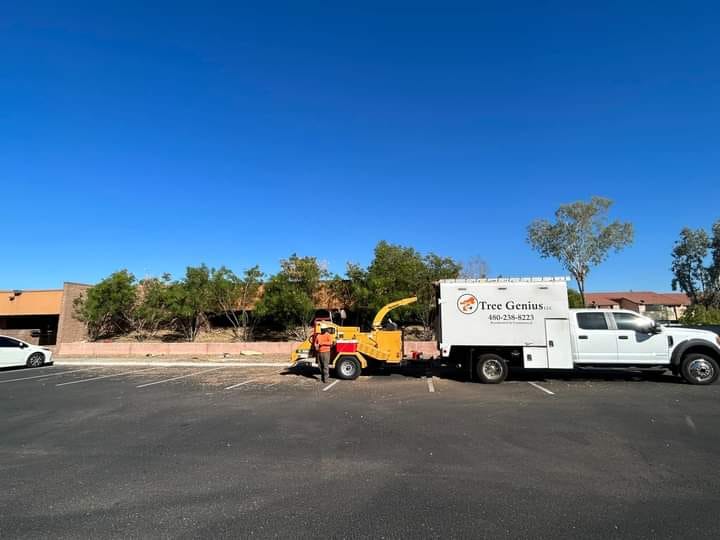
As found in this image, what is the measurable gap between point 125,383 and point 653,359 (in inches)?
634

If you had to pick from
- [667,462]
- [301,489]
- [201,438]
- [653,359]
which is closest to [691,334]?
[653,359]

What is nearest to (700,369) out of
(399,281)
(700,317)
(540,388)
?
(540,388)

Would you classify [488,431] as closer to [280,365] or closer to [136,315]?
[280,365]

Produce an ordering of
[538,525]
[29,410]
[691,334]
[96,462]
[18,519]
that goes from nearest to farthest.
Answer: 1. [538,525]
2. [18,519]
3. [96,462]
4. [29,410]
5. [691,334]

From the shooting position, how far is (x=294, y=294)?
25500 millimetres

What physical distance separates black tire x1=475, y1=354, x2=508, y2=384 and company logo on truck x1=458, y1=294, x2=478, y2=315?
140 centimetres

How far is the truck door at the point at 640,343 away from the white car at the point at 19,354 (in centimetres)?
2381

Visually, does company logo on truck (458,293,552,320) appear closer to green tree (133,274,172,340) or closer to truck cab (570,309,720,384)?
truck cab (570,309,720,384)

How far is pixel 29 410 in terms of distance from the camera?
9.56 meters

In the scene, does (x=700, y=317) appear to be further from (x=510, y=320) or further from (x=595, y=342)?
(x=510, y=320)

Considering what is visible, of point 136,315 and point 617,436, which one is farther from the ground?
point 136,315

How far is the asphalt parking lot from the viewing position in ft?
12.8

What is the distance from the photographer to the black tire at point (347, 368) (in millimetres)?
13539

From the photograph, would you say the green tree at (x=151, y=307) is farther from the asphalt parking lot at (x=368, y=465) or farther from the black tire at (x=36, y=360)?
the asphalt parking lot at (x=368, y=465)
